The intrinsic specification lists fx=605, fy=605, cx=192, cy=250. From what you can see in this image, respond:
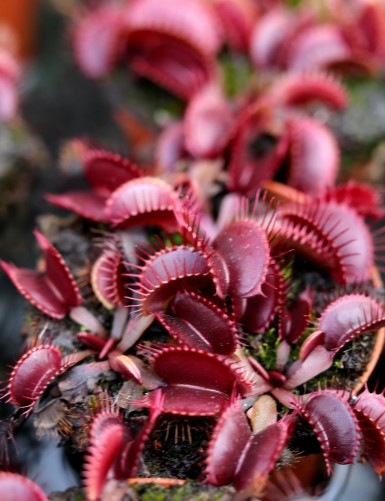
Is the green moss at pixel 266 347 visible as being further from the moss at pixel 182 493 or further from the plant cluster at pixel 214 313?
the moss at pixel 182 493

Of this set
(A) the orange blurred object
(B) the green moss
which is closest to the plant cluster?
(B) the green moss

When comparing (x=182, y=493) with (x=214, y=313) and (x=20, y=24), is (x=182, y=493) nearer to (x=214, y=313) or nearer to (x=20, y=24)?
(x=214, y=313)

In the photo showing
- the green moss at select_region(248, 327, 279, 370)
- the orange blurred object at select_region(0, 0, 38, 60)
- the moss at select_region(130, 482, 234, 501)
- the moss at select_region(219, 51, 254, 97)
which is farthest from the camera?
the orange blurred object at select_region(0, 0, 38, 60)

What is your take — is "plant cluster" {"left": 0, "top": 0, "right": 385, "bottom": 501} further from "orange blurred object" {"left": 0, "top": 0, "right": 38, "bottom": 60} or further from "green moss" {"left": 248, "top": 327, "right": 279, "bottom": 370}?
"orange blurred object" {"left": 0, "top": 0, "right": 38, "bottom": 60}

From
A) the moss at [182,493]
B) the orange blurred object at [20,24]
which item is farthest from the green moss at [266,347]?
the orange blurred object at [20,24]

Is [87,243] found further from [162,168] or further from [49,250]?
[162,168]

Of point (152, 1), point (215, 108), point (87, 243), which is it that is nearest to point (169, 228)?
point (87, 243)

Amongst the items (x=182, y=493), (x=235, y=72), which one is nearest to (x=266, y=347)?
(x=182, y=493)
